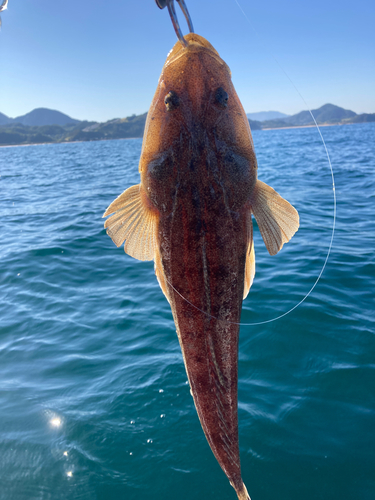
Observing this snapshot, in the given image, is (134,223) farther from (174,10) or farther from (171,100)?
(174,10)

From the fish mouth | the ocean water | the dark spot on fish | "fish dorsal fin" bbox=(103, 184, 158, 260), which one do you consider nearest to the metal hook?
the fish mouth

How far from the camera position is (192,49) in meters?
2.53

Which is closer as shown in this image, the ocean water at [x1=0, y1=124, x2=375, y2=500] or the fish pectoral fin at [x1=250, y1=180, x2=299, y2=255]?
the fish pectoral fin at [x1=250, y1=180, x2=299, y2=255]

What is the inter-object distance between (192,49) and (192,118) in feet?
1.75

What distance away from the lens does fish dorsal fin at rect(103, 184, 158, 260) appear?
2582 mm

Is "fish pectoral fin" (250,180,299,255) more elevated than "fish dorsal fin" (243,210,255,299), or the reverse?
"fish pectoral fin" (250,180,299,255)

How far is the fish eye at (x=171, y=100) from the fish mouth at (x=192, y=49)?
0.90 feet

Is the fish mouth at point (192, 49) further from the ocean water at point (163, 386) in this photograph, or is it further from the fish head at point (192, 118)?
the ocean water at point (163, 386)

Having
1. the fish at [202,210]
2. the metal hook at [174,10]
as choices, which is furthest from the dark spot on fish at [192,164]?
the metal hook at [174,10]

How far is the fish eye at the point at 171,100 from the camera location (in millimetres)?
2480

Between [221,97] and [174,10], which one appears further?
[221,97]

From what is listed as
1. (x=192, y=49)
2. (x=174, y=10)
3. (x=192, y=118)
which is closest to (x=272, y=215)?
(x=192, y=118)

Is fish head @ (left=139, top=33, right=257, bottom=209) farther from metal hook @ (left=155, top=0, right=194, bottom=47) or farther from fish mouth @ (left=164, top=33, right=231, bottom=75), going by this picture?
metal hook @ (left=155, top=0, right=194, bottom=47)

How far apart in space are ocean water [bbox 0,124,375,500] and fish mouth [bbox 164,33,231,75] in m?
4.27
